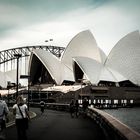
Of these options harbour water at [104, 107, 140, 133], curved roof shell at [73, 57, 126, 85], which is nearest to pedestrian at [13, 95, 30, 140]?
harbour water at [104, 107, 140, 133]

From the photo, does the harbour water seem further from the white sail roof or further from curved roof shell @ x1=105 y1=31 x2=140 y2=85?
the white sail roof

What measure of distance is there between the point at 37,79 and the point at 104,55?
21.2 meters

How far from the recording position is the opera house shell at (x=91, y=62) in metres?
81.3

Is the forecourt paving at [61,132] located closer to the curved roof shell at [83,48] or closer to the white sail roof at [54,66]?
the curved roof shell at [83,48]

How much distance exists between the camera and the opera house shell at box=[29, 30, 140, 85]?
81.3m

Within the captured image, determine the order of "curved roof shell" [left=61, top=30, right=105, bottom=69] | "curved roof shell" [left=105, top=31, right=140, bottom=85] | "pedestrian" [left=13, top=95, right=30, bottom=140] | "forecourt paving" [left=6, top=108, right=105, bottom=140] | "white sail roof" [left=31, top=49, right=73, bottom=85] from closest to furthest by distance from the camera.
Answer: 1. "pedestrian" [left=13, top=95, right=30, bottom=140]
2. "forecourt paving" [left=6, top=108, right=105, bottom=140]
3. "curved roof shell" [left=105, top=31, right=140, bottom=85]
4. "curved roof shell" [left=61, top=30, right=105, bottom=69]
5. "white sail roof" [left=31, top=49, right=73, bottom=85]

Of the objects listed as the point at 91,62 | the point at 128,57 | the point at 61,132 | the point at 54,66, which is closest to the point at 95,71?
the point at 91,62

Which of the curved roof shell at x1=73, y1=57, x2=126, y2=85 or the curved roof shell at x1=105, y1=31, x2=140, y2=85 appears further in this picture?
the curved roof shell at x1=73, y1=57, x2=126, y2=85

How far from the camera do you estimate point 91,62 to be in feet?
276

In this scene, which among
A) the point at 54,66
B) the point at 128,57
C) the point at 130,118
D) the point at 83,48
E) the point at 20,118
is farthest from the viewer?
the point at 54,66

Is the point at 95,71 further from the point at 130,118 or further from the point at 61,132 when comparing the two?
the point at 61,132

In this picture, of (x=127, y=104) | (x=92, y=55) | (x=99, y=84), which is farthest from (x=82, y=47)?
(x=127, y=104)

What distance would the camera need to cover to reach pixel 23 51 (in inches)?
4363

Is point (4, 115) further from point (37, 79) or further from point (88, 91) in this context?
point (37, 79)
